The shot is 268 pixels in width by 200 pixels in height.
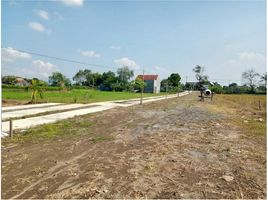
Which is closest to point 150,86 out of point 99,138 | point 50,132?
point 50,132

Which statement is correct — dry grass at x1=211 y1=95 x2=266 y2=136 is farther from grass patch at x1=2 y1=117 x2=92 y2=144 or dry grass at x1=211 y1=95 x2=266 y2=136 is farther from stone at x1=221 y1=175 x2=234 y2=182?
grass patch at x1=2 y1=117 x2=92 y2=144

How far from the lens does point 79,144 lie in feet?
24.6

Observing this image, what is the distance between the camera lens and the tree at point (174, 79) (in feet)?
289

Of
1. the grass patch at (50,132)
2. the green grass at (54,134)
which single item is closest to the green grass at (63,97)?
the grass patch at (50,132)

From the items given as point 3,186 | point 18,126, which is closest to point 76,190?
point 3,186

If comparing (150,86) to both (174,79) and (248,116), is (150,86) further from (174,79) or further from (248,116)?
(248,116)

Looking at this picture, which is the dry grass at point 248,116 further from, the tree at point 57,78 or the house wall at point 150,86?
the tree at point 57,78

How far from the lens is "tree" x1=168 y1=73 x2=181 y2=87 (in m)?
88.1

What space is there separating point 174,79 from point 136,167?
85832mm

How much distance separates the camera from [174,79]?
8975 cm

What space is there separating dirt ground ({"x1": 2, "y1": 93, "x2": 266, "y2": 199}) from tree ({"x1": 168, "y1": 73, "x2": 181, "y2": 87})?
80203 mm

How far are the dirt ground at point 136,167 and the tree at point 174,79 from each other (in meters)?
80.2

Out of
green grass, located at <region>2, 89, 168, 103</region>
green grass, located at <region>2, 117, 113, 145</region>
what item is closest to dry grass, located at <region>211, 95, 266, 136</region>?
green grass, located at <region>2, 117, 113, 145</region>

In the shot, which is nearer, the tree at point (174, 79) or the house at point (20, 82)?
the house at point (20, 82)
